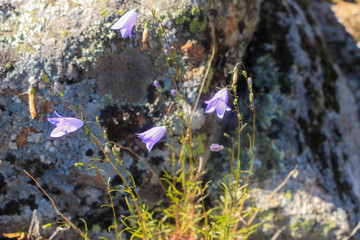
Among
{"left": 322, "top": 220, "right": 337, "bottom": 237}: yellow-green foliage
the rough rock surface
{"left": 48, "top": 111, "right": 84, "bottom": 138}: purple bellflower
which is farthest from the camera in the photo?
{"left": 322, "top": 220, "right": 337, "bottom": 237}: yellow-green foliage

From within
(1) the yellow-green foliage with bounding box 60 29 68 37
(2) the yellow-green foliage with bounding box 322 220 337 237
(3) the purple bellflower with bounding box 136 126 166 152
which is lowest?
(2) the yellow-green foliage with bounding box 322 220 337 237

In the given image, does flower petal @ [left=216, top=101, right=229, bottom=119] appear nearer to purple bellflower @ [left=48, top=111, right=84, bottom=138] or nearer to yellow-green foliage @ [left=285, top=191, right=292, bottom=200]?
purple bellflower @ [left=48, top=111, right=84, bottom=138]

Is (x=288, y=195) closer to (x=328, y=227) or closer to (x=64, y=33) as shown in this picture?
(x=328, y=227)

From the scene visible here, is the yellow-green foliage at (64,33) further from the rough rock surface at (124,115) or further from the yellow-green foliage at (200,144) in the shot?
the yellow-green foliage at (200,144)

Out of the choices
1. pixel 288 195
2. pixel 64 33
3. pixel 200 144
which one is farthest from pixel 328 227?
pixel 64 33

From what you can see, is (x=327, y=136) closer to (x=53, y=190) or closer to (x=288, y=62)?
(x=288, y=62)

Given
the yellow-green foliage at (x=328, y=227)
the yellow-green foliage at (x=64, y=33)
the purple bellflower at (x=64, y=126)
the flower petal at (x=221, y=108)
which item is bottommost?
the yellow-green foliage at (x=328, y=227)

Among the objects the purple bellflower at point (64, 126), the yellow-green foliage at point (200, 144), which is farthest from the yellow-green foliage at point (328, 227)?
the purple bellflower at point (64, 126)

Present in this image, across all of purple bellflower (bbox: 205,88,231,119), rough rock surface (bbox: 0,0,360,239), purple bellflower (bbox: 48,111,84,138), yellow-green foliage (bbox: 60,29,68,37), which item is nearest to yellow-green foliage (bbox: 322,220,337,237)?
rough rock surface (bbox: 0,0,360,239)
